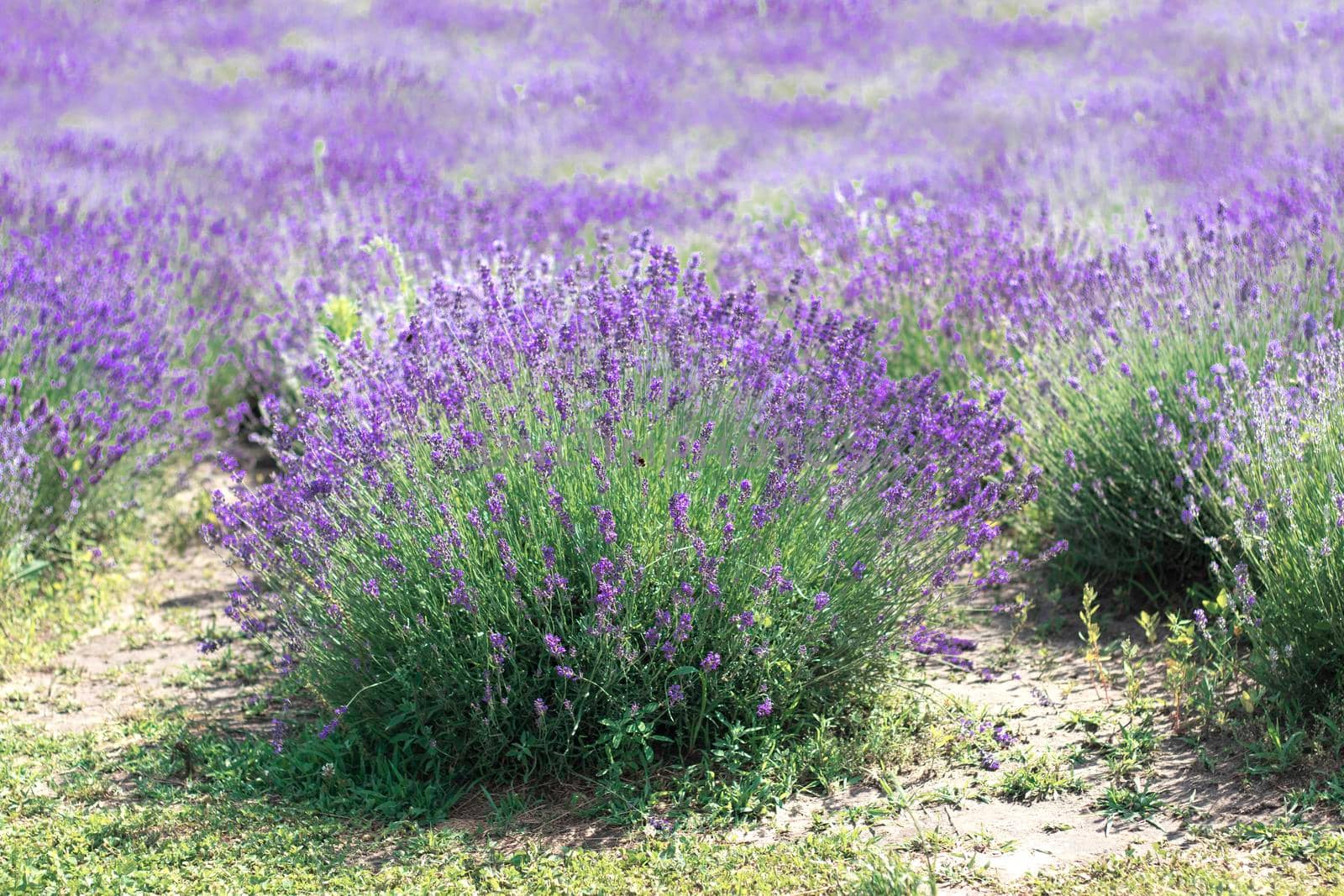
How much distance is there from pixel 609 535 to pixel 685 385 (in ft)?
2.82

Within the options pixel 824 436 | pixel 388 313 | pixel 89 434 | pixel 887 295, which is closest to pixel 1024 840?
pixel 824 436

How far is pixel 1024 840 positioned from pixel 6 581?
4.02m

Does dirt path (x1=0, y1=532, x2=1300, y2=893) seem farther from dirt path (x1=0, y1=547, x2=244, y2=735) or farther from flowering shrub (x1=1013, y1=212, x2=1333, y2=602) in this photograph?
flowering shrub (x1=1013, y1=212, x2=1333, y2=602)

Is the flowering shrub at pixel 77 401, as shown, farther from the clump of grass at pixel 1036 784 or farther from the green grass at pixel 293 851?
the clump of grass at pixel 1036 784

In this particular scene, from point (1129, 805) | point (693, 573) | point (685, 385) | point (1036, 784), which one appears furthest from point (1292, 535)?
point (685, 385)

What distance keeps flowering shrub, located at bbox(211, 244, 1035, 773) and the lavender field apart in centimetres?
2

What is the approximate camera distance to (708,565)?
3.11 m

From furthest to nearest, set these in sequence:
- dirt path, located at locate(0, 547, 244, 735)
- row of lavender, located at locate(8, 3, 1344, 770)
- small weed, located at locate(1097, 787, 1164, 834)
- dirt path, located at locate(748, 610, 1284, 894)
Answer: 1. dirt path, located at locate(0, 547, 244, 735)
2. row of lavender, located at locate(8, 3, 1344, 770)
3. small weed, located at locate(1097, 787, 1164, 834)
4. dirt path, located at locate(748, 610, 1284, 894)

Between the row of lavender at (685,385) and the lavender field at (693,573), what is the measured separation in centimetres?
2

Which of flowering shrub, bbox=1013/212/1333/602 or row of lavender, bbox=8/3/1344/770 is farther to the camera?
flowering shrub, bbox=1013/212/1333/602

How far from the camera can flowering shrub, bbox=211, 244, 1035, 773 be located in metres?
3.25

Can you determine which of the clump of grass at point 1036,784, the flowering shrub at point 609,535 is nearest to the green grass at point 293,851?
the flowering shrub at point 609,535

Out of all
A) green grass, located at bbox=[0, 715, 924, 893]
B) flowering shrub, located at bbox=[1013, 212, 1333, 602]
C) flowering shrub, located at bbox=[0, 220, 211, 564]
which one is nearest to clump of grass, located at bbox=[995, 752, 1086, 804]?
green grass, located at bbox=[0, 715, 924, 893]

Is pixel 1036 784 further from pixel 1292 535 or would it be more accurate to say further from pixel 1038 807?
pixel 1292 535
